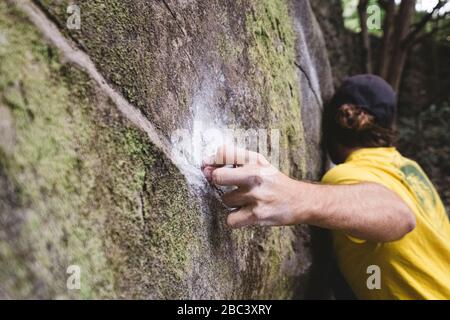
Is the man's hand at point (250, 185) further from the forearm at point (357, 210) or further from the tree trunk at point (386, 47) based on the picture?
the tree trunk at point (386, 47)

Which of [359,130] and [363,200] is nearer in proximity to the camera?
[363,200]

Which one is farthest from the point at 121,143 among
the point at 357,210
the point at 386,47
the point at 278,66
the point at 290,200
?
the point at 386,47

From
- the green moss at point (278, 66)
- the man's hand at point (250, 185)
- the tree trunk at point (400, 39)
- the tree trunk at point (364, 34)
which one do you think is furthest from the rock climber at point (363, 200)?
the tree trunk at point (400, 39)

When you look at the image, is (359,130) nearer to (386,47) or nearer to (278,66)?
(278,66)

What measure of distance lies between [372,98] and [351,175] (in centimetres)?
80

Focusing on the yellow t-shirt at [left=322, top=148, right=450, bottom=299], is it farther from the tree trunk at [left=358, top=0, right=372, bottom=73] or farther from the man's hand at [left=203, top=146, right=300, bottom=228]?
the tree trunk at [left=358, top=0, right=372, bottom=73]

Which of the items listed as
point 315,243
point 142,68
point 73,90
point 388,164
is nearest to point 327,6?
point 388,164

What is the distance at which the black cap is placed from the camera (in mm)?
2441

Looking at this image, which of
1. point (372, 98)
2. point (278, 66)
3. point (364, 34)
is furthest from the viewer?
point (364, 34)

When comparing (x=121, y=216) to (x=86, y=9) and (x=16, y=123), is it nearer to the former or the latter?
(x=16, y=123)

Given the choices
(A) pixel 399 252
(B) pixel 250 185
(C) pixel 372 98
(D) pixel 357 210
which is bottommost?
(A) pixel 399 252

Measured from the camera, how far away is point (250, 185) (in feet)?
3.76

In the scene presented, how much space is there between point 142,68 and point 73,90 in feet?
0.75

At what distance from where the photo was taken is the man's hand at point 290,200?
1.15m
